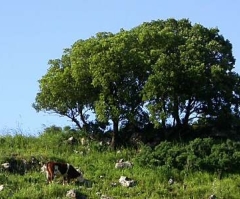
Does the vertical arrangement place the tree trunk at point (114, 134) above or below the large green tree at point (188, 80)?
below

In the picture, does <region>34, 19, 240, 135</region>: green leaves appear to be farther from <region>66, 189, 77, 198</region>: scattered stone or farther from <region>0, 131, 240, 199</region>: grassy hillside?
<region>66, 189, 77, 198</region>: scattered stone

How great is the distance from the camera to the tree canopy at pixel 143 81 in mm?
24078

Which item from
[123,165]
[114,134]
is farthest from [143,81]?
[123,165]

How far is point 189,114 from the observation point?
82.5ft

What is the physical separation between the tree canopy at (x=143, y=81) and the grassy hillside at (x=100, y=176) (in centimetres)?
120

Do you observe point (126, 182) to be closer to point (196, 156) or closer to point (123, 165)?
point (123, 165)

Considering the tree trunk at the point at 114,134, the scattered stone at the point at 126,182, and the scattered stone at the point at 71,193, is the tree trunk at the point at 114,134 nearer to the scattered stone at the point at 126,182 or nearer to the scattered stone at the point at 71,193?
the scattered stone at the point at 126,182

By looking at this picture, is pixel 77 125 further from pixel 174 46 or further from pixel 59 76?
pixel 174 46

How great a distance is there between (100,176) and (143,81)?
15.9ft

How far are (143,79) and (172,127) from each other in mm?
1832

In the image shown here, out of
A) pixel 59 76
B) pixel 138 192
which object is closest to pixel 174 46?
pixel 59 76

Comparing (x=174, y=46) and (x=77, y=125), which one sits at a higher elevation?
(x=174, y=46)

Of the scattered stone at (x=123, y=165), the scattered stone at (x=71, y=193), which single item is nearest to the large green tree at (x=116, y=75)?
the scattered stone at (x=123, y=165)

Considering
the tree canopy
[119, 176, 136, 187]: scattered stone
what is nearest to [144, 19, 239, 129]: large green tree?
the tree canopy
